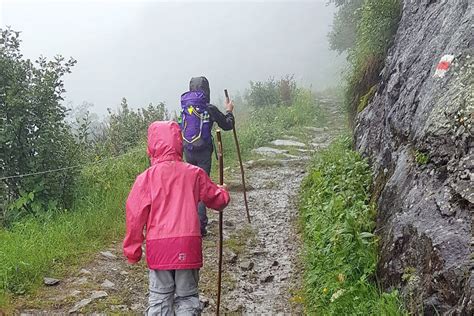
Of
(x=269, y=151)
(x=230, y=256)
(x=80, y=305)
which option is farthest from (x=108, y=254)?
(x=269, y=151)


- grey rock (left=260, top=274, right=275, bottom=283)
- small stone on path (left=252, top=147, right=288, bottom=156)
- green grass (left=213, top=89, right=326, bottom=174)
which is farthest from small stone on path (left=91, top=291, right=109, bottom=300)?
small stone on path (left=252, top=147, right=288, bottom=156)

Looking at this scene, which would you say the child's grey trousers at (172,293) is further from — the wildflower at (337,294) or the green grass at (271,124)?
the green grass at (271,124)

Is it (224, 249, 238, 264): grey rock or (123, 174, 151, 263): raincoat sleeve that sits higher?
(123, 174, 151, 263): raincoat sleeve

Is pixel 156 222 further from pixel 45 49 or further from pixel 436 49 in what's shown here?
pixel 45 49

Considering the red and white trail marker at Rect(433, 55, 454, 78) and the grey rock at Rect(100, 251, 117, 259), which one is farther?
the grey rock at Rect(100, 251, 117, 259)

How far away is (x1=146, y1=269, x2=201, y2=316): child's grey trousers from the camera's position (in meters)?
3.90

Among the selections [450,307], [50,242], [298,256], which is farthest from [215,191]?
[50,242]

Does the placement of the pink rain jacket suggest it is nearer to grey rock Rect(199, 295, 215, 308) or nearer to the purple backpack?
grey rock Rect(199, 295, 215, 308)

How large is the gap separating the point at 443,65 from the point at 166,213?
3101 millimetres

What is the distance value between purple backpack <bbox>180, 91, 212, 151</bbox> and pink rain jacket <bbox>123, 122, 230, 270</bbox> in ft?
7.15

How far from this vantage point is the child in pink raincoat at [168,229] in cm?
381

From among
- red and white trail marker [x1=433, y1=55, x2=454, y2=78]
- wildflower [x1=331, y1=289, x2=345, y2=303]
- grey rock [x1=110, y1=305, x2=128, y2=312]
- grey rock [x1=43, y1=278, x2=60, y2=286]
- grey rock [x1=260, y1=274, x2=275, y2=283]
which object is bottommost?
grey rock [x1=110, y1=305, x2=128, y2=312]

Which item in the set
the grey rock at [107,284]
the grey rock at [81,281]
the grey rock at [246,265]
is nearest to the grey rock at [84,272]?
the grey rock at [81,281]

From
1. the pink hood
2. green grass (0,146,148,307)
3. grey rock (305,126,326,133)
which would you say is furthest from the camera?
grey rock (305,126,326,133)
